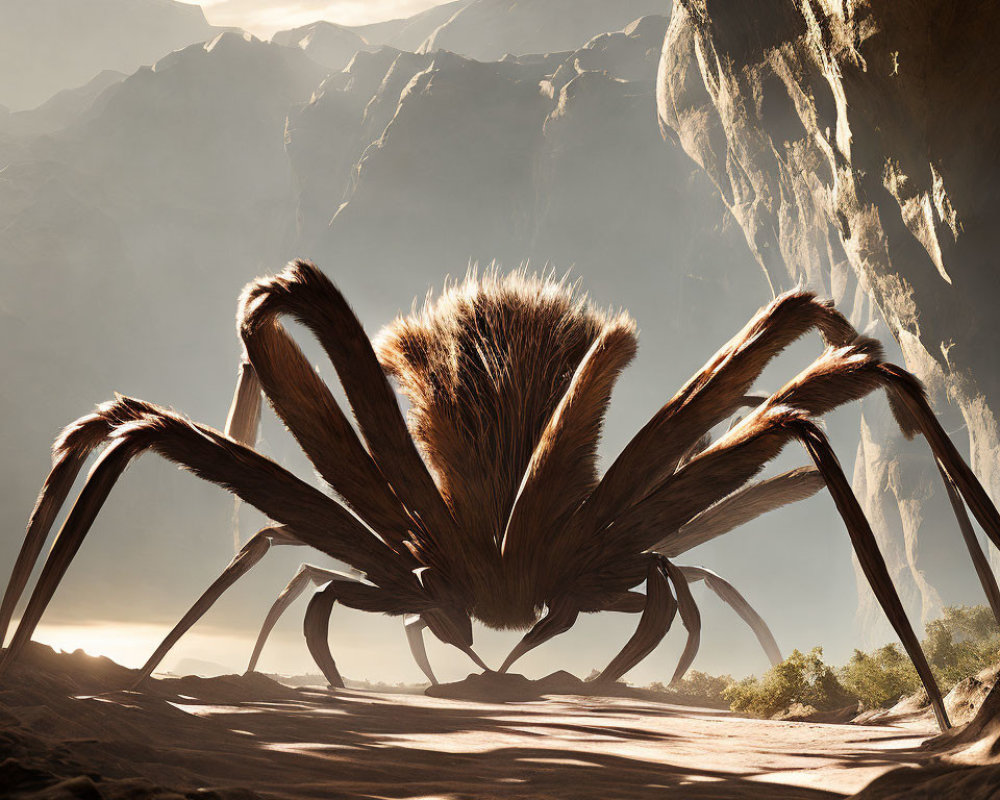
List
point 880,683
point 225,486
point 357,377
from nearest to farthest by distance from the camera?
point 225,486 < point 357,377 < point 880,683

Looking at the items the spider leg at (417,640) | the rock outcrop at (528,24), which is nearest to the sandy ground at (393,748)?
the spider leg at (417,640)

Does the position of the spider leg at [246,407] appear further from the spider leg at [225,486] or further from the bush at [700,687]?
the bush at [700,687]

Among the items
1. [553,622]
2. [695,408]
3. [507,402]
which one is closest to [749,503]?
[695,408]

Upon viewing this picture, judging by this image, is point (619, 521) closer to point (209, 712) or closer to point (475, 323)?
point (475, 323)

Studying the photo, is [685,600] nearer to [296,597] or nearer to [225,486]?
[225,486]

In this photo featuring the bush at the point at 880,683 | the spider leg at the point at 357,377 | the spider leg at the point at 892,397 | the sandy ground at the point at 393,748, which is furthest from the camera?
the bush at the point at 880,683

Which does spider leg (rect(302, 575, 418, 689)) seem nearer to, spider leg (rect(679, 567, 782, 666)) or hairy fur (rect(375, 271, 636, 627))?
hairy fur (rect(375, 271, 636, 627))
